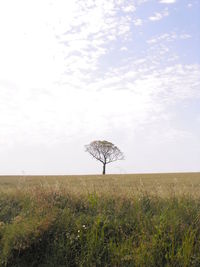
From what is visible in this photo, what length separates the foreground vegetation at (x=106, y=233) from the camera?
17.9 ft

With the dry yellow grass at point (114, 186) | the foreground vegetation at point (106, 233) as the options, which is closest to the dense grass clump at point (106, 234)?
the foreground vegetation at point (106, 233)

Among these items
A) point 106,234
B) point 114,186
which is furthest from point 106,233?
point 114,186

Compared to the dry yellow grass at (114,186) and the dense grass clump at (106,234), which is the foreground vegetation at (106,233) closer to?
the dense grass clump at (106,234)

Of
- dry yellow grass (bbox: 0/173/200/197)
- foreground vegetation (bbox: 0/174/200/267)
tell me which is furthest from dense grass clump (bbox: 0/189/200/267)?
dry yellow grass (bbox: 0/173/200/197)

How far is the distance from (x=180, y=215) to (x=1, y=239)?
3.73m

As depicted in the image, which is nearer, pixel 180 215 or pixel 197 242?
pixel 197 242

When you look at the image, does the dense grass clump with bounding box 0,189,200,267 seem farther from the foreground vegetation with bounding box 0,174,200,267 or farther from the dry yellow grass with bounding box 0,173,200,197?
the dry yellow grass with bounding box 0,173,200,197

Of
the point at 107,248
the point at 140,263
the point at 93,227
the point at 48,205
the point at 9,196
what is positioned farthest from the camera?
the point at 9,196

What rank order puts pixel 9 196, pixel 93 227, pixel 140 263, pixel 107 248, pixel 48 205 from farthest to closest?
pixel 9 196, pixel 48 205, pixel 93 227, pixel 107 248, pixel 140 263

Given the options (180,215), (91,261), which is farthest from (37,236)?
(180,215)

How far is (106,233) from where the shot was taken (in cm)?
614

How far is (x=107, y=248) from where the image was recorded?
18.9 feet

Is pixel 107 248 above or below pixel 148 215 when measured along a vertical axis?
below

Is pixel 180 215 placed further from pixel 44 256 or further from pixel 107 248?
pixel 44 256
